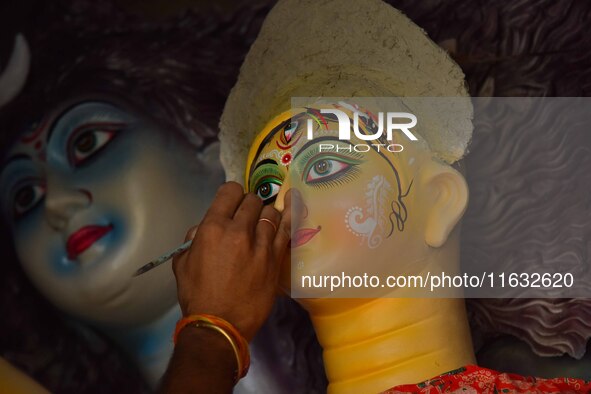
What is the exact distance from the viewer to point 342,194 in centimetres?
146

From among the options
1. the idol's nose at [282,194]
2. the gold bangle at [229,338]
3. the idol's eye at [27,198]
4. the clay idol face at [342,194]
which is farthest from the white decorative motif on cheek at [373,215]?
the idol's eye at [27,198]

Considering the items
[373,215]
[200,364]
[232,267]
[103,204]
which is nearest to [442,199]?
[373,215]

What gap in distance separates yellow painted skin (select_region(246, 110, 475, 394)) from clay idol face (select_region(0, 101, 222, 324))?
34 cm

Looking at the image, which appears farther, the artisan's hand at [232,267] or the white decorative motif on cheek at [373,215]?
the white decorative motif on cheek at [373,215]

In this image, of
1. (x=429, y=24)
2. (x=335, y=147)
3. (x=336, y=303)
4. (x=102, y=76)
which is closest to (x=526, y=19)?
(x=429, y=24)

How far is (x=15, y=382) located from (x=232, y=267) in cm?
70

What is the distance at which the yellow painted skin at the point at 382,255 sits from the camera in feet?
4.80

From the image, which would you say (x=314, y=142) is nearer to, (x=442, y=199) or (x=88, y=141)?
(x=442, y=199)

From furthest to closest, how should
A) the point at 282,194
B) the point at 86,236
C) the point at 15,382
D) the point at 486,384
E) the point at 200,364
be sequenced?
the point at 86,236
the point at 15,382
the point at 282,194
the point at 486,384
the point at 200,364

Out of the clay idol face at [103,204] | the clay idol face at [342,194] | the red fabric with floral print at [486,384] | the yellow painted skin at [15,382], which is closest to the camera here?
the red fabric with floral print at [486,384]

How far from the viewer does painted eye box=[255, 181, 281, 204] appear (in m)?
1.52

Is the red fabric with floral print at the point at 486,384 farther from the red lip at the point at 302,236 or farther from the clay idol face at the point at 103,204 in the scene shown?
the clay idol face at the point at 103,204

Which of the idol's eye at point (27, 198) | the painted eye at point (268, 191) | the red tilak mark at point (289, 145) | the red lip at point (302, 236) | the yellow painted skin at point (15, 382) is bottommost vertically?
the yellow painted skin at point (15, 382)

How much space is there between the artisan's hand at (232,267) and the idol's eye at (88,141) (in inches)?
24.3
